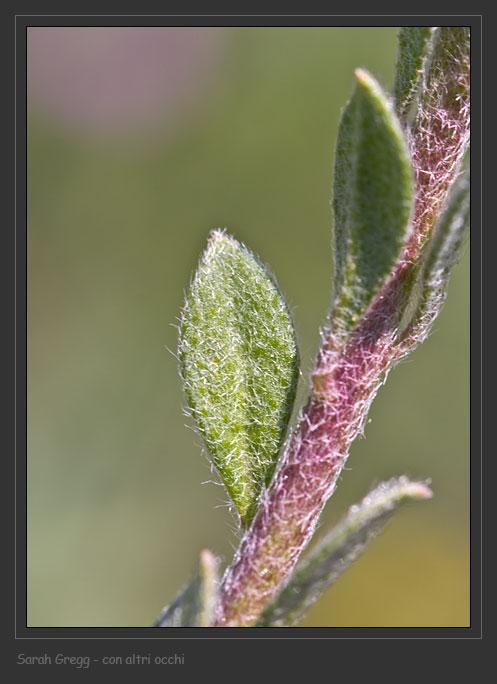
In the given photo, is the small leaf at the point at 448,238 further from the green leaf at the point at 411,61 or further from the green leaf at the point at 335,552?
the green leaf at the point at 335,552

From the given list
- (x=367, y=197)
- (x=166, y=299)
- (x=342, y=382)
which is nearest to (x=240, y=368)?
(x=342, y=382)

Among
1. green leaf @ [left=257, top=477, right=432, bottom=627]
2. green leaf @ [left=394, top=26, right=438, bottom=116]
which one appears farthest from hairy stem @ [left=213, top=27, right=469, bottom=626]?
green leaf @ [left=257, top=477, right=432, bottom=627]

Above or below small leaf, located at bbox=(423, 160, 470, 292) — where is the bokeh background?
above

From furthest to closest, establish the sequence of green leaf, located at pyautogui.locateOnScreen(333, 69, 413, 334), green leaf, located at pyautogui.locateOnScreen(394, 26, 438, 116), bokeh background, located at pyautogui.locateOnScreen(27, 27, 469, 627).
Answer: bokeh background, located at pyautogui.locateOnScreen(27, 27, 469, 627)
green leaf, located at pyautogui.locateOnScreen(394, 26, 438, 116)
green leaf, located at pyautogui.locateOnScreen(333, 69, 413, 334)

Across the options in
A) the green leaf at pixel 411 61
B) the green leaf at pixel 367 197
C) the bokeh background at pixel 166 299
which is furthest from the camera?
the bokeh background at pixel 166 299

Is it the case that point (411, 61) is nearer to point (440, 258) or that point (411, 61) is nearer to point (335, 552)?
point (440, 258)

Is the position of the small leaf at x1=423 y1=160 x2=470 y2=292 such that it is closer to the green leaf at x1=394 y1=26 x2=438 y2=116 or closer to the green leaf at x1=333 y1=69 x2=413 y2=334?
the green leaf at x1=333 y1=69 x2=413 y2=334

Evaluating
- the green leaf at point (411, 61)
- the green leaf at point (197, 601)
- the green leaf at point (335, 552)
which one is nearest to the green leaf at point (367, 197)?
the green leaf at point (411, 61)
